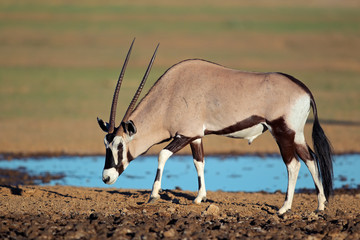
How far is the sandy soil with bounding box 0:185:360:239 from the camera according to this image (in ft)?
21.7

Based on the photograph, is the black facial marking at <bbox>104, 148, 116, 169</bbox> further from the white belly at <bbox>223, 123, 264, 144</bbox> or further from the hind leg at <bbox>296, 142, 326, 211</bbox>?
the hind leg at <bbox>296, 142, 326, 211</bbox>

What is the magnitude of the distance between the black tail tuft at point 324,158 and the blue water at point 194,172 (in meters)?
2.31

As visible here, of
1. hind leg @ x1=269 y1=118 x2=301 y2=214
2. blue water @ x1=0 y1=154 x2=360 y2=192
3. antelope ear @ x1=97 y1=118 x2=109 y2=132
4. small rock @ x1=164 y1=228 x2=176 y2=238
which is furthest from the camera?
blue water @ x1=0 y1=154 x2=360 y2=192

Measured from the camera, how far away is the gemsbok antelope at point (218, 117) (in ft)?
26.8

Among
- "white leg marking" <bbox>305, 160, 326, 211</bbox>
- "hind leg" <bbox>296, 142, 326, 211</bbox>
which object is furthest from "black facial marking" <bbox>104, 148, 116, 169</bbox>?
"white leg marking" <bbox>305, 160, 326, 211</bbox>

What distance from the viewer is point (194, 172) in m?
12.2

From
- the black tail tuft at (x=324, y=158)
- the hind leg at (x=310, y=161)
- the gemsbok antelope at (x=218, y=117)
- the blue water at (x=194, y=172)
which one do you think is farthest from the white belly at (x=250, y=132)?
the blue water at (x=194, y=172)

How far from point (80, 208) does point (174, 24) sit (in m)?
43.2

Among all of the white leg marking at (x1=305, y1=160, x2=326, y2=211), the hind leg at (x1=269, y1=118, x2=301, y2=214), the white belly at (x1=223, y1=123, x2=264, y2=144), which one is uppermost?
the white belly at (x1=223, y1=123, x2=264, y2=144)

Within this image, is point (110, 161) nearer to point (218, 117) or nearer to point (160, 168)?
point (160, 168)

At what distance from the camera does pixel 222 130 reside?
8.44 meters

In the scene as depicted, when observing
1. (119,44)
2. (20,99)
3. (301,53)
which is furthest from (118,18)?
(20,99)

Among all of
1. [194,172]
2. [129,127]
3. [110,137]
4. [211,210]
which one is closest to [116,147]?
[110,137]

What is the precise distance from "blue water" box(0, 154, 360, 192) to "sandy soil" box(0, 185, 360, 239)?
5.55 feet
